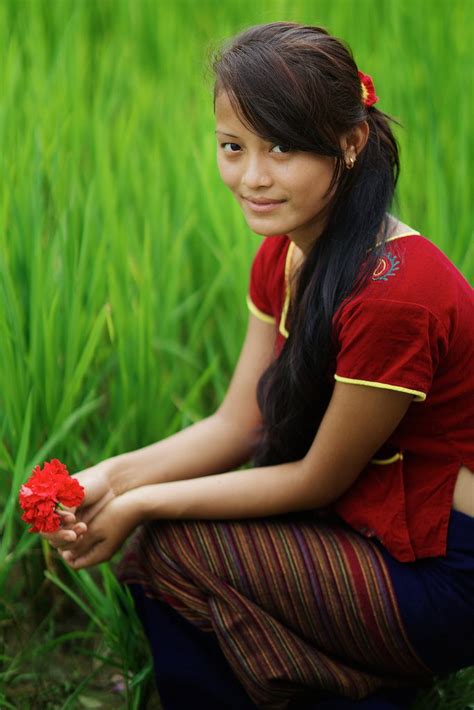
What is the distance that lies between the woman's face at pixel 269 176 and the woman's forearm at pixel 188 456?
34 cm

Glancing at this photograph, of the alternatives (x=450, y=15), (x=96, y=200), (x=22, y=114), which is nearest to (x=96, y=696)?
(x=96, y=200)

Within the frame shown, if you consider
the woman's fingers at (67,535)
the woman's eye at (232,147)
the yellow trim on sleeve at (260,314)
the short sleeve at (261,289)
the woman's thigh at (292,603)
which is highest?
the woman's eye at (232,147)

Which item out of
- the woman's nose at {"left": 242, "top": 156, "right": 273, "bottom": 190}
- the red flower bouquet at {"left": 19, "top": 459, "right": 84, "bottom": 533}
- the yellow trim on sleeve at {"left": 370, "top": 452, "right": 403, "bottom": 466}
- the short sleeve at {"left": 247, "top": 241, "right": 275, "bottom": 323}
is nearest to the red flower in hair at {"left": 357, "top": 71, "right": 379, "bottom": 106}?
the woman's nose at {"left": 242, "top": 156, "right": 273, "bottom": 190}

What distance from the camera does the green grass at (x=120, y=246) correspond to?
1.32 metres

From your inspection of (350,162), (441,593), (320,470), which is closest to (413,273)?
(350,162)

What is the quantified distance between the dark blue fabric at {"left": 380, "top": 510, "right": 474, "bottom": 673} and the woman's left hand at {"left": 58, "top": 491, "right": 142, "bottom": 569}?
0.30 m

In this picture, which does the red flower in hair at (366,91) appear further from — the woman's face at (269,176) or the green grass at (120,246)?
the green grass at (120,246)

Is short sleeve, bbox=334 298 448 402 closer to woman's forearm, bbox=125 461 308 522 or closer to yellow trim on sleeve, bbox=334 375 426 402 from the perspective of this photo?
yellow trim on sleeve, bbox=334 375 426 402

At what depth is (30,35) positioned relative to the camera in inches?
85.7

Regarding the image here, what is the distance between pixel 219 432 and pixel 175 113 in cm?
95

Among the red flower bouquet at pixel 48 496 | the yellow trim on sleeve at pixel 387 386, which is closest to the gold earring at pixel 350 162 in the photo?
the yellow trim on sleeve at pixel 387 386

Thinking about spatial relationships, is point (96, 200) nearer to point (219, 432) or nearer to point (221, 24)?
point (219, 432)

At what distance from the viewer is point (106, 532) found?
3.84 feet

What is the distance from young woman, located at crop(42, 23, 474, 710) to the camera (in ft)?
3.27
